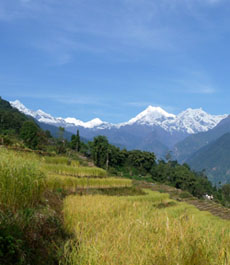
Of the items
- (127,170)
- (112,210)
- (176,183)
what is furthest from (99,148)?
(112,210)

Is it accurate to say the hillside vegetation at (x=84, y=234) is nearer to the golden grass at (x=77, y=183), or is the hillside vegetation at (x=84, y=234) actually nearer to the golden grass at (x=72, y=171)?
the golden grass at (x=77, y=183)

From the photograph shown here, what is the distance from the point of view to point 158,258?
374 centimetres

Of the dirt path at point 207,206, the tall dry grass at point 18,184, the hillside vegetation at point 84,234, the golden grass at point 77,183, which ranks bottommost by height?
the dirt path at point 207,206

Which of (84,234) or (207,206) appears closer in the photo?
(84,234)

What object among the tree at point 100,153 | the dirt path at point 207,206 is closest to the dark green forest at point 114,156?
the tree at point 100,153

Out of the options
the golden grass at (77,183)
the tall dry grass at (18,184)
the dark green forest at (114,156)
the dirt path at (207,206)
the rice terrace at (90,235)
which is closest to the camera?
the rice terrace at (90,235)

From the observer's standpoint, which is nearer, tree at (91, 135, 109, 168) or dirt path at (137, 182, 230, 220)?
dirt path at (137, 182, 230, 220)

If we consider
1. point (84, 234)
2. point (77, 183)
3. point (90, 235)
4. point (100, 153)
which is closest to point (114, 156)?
point (100, 153)

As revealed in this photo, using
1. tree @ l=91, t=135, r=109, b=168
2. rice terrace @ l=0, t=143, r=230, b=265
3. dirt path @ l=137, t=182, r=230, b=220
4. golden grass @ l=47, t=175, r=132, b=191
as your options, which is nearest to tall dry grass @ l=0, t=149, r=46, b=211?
rice terrace @ l=0, t=143, r=230, b=265

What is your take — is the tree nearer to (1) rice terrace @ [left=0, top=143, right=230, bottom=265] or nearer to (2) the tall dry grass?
(1) rice terrace @ [left=0, top=143, right=230, bottom=265]

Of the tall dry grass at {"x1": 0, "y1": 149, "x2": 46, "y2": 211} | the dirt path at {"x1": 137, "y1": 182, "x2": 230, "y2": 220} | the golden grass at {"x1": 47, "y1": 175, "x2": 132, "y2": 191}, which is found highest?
the tall dry grass at {"x1": 0, "y1": 149, "x2": 46, "y2": 211}

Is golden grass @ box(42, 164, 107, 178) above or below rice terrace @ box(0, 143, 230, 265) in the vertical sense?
below

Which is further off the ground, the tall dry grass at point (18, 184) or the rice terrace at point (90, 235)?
the tall dry grass at point (18, 184)

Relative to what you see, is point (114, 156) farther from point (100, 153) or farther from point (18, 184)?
point (18, 184)
